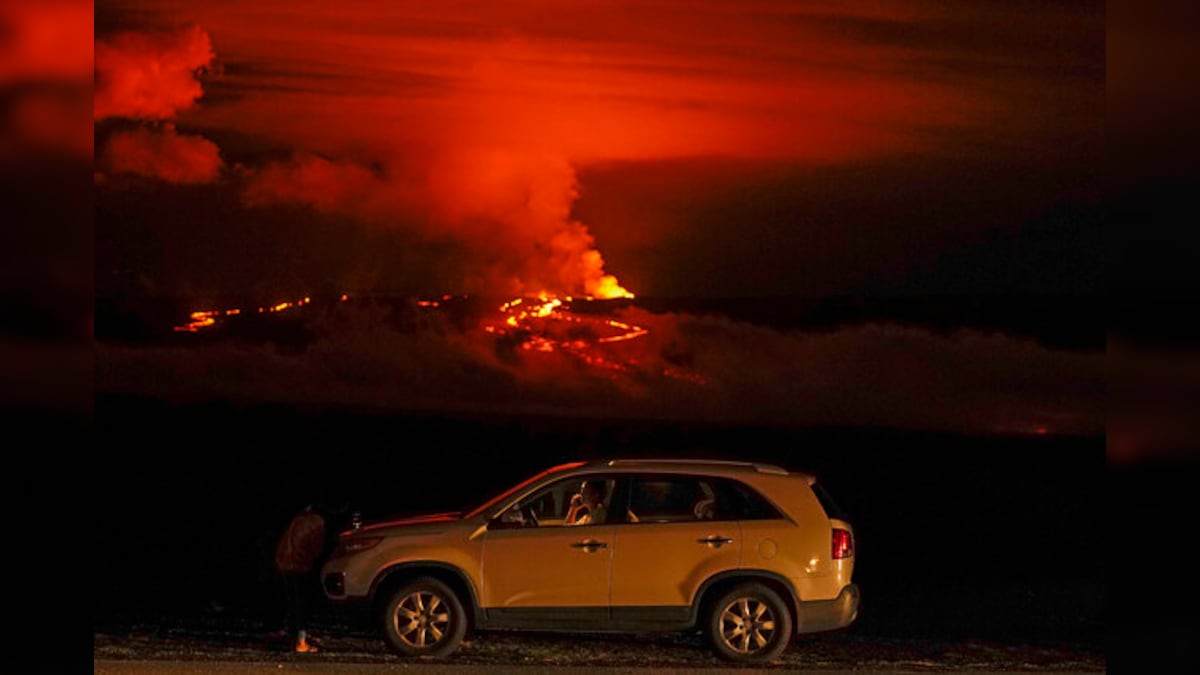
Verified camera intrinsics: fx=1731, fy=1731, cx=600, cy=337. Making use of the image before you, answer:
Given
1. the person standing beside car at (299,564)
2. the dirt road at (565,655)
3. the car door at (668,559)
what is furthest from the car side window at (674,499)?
the person standing beside car at (299,564)

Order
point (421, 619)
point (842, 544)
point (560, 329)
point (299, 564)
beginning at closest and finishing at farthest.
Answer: point (842, 544), point (421, 619), point (299, 564), point (560, 329)

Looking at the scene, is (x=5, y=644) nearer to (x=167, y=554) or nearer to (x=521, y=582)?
(x=521, y=582)

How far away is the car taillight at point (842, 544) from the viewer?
40.8ft

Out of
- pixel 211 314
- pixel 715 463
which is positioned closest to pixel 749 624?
pixel 715 463

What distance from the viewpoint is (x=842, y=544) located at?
12477 mm

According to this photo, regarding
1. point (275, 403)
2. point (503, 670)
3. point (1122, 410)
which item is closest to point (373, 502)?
point (275, 403)

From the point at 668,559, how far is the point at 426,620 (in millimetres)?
1836

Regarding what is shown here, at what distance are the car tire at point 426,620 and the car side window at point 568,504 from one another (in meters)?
0.74

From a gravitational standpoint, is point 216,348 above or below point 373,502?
above

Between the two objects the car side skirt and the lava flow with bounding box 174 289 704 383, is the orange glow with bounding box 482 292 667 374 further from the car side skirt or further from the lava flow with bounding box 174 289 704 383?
the car side skirt

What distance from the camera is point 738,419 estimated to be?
66.5ft

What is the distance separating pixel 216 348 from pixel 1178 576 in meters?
15.2

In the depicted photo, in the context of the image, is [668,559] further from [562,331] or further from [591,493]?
[562,331]

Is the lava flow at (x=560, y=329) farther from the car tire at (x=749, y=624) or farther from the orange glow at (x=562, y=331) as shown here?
the car tire at (x=749, y=624)
